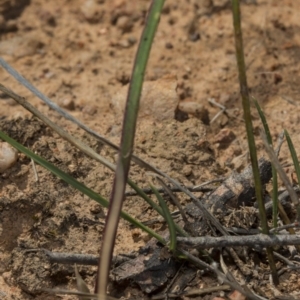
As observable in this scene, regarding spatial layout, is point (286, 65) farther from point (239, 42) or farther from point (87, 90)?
point (239, 42)

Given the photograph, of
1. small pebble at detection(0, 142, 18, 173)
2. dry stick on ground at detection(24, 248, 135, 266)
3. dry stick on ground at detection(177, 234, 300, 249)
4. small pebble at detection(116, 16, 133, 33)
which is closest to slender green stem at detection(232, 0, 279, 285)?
dry stick on ground at detection(177, 234, 300, 249)

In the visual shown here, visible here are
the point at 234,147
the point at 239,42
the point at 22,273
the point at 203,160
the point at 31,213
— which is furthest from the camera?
the point at 234,147

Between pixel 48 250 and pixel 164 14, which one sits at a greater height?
pixel 164 14

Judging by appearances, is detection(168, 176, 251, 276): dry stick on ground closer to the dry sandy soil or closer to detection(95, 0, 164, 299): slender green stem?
the dry sandy soil

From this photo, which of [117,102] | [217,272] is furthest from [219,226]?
[117,102]

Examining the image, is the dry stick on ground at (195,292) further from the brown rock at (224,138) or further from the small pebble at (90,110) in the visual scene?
the small pebble at (90,110)

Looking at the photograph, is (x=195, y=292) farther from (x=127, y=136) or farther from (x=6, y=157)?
(x=6, y=157)

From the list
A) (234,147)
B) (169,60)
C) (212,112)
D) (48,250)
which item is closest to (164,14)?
(169,60)
